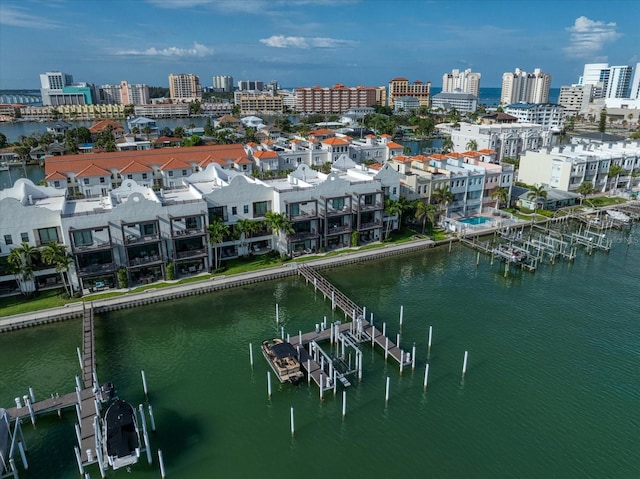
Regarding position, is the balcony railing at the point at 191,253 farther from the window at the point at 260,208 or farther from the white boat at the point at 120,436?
the white boat at the point at 120,436

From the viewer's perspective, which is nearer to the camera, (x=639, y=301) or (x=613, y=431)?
(x=613, y=431)

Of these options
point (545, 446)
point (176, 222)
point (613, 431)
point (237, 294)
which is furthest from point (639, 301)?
point (176, 222)

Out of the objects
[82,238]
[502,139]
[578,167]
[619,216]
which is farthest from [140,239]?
[502,139]

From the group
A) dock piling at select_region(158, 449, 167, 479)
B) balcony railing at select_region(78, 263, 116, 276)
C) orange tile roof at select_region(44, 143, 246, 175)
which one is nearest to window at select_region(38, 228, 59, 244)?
balcony railing at select_region(78, 263, 116, 276)

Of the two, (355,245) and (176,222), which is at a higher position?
(176,222)

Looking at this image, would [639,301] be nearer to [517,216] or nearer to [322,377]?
[517,216]

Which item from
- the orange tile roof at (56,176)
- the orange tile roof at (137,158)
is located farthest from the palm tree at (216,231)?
the orange tile roof at (56,176)

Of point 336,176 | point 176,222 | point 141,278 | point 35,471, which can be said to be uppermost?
point 336,176

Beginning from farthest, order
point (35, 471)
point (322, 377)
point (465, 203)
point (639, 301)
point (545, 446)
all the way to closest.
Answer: point (465, 203) → point (639, 301) → point (322, 377) → point (545, 446) → point (35, 471)

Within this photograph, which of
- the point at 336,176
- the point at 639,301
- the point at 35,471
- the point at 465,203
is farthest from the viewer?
the point at 465,203
